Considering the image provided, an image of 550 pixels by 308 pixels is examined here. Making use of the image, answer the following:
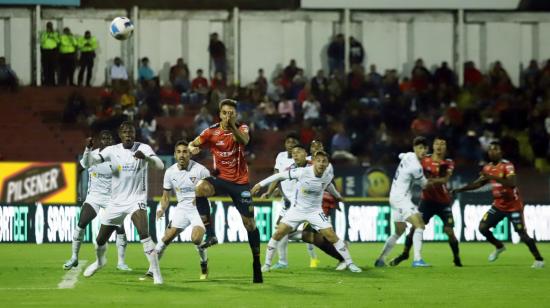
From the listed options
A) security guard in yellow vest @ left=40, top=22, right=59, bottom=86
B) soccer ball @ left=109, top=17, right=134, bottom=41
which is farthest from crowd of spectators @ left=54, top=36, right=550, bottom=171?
soccer ball @ left=109, top=17, right=134, bottom=41

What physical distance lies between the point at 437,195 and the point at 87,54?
54.4ft

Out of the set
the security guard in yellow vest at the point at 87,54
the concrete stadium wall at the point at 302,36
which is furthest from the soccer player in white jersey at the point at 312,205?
the concrete stadium wall at the point at 302,36

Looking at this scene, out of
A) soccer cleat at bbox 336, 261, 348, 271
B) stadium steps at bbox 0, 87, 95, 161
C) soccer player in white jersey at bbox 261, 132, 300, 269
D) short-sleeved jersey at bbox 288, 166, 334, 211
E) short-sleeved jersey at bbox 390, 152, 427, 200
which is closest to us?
short-sleeved jersey at bbox 288, 166, 334, 211

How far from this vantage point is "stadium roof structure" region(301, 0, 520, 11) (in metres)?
37.4

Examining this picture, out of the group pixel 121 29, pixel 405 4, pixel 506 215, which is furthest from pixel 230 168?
pixel 405 4

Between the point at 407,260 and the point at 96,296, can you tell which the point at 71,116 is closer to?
the point at 407,260

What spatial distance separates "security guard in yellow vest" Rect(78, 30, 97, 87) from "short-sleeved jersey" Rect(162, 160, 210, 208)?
16744mm

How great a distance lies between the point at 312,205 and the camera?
1819 centimetres

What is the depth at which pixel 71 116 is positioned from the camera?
33.2 meters

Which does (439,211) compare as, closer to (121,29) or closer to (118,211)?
(121,29)

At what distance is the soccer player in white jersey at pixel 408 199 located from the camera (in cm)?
1998

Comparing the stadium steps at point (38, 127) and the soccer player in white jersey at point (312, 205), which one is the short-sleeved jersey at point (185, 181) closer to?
the soccer player in white jersey at point (312, 205)

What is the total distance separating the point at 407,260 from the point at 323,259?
1.53m

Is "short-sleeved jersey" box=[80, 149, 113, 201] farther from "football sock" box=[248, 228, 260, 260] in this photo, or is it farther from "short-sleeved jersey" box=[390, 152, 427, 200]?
"short-sleeved jersey" box=[390, 152, 427, 200]
